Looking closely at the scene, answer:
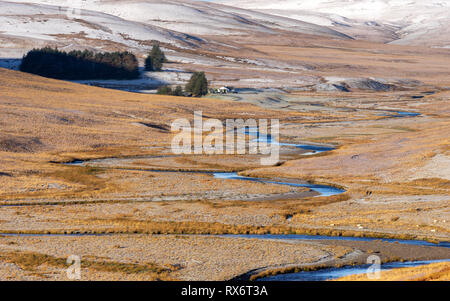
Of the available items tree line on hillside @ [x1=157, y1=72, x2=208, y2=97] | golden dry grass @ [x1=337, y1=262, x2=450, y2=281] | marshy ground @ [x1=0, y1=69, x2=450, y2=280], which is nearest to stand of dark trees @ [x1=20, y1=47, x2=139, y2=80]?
tree line on hillside @ [x1=157, y1=72, x2=208, y2=97]

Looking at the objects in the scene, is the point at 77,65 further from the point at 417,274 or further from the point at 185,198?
the point at 417,274

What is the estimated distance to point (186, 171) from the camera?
54625 mm

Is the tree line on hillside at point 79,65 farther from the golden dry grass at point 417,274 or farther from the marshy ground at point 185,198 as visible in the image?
the golden dry grass at point 417,274

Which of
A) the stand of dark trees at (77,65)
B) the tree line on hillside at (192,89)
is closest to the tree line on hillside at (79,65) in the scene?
the stand of dark trees at (77,65)

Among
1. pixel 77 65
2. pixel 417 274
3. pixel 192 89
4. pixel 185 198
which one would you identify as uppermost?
pixel 77 65

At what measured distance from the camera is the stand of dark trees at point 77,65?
138 meters

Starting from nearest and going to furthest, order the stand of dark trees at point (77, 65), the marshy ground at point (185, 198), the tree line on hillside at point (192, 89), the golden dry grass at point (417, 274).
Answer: the golden dry grass at point (417, 274) < the marshy ground at point (185, 198) < the tree line on hillside at point (192, 89) < the stand of dark trees at point (77, 65)

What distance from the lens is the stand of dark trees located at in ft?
453

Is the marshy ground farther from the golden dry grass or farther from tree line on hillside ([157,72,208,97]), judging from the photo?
tree line on hillside ([157,72,208,97])

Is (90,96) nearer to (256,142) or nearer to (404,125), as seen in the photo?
(256,142)

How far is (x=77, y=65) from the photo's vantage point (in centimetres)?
14038

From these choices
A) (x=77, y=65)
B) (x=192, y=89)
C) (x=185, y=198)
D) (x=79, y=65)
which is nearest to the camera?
(x=185, y=198)

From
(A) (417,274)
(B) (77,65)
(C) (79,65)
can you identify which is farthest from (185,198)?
(C) (79,65)
